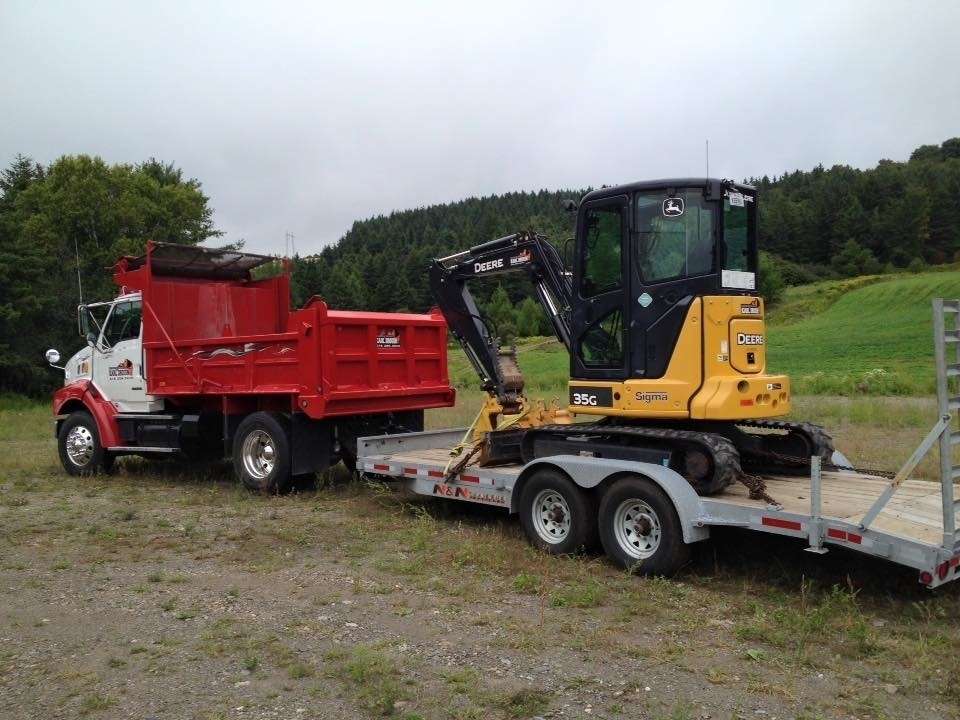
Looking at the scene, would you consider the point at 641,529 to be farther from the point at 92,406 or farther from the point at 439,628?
the point at 92,406

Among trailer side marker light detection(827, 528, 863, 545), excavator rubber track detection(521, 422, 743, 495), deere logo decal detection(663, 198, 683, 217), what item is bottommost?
trailer side marker light detection(827, 528, 863, 545)

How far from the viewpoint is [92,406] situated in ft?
40.4

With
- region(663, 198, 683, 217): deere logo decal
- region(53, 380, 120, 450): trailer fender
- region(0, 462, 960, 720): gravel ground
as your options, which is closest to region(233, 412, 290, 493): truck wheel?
region(0, 462, 960, 720): gravel ground

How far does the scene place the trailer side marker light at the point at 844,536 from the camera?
549 centimetres

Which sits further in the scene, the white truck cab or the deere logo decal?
the white truck cab

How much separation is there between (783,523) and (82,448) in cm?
1037

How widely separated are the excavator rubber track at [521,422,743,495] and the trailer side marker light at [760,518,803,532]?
0.57 metres

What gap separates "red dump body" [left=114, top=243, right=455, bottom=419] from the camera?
396 inches

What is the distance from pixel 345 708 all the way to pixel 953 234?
107044 mm

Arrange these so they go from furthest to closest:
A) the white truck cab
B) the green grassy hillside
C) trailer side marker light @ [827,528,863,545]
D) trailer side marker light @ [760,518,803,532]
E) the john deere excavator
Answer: the green grassy hillside < the white truck cab < the john deere excavator < trailer side marker light @ [760,518,803,532] < trailer side marker light @ [827,528,863,545]

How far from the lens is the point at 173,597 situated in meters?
6.30

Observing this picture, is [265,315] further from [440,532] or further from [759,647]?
[759,647]

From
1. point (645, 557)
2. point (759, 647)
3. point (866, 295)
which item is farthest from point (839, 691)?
point (866, 295)

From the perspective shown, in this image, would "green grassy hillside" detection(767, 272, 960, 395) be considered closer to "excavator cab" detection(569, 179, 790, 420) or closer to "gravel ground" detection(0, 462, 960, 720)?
"excavator cab" detection(569, 179, 790, 420)
